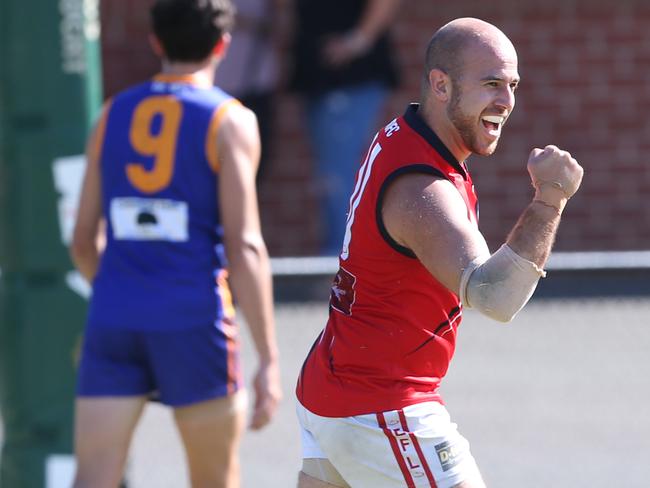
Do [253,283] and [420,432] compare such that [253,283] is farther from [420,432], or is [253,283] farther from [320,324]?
[320,324]

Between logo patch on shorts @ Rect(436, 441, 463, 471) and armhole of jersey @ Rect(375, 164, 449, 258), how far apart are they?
0.52m

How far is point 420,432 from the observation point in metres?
4.03

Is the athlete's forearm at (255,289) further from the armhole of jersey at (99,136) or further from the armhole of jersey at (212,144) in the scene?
the armhole of jersey at (99,136)

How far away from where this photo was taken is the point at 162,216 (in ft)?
16.5

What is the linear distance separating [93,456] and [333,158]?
585 centimetres

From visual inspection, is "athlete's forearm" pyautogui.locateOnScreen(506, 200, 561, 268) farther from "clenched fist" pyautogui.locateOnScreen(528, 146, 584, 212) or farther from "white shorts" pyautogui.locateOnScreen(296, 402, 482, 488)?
"white shorts" pyautogui.locateOnScreen(296, 402, 482, 488)

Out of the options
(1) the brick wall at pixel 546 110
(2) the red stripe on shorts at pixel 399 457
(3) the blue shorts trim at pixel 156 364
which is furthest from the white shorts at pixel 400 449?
(1) the brick wall at pixel 546 110

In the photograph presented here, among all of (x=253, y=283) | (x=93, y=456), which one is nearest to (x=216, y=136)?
(x=253, y=283)

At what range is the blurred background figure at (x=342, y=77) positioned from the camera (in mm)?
10383

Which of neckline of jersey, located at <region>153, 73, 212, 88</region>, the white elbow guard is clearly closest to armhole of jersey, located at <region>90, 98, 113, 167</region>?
neckline of jersey, located at <region>153, 73, 212, 88</region>

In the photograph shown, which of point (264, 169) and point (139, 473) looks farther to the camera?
point (264, 169)

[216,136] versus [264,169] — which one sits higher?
[216,136]

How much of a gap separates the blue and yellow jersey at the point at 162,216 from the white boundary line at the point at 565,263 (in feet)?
18.1

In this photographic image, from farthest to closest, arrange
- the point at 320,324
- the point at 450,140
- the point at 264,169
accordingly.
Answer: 1. the point at 264,169
2. the point at 320,324
3. the point at 450,140
